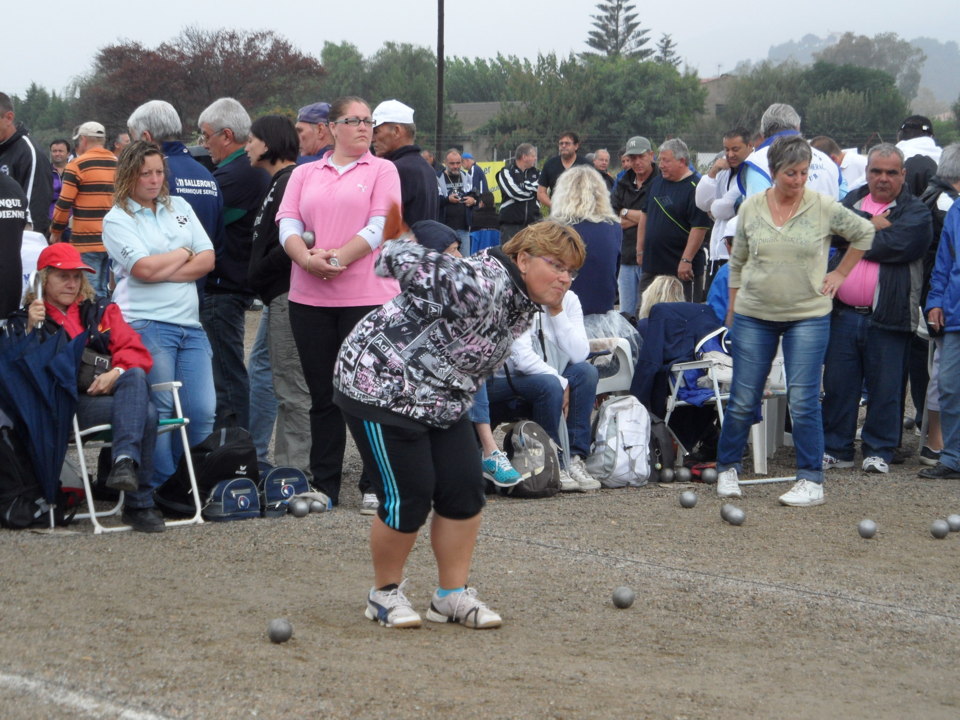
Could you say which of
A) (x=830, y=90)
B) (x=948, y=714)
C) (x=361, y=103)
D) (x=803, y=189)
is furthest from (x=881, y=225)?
(x=830, y=90)

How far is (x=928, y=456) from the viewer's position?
934cm

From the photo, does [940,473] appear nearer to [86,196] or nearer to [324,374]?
[324,374]

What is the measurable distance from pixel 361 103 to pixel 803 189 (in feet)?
9.13

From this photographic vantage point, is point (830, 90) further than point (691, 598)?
Yes

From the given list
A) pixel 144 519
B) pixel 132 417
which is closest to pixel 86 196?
pixel 132 417

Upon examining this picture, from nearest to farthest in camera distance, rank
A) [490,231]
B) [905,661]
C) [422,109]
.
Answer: [905,661] → [490,231] → [422,109]

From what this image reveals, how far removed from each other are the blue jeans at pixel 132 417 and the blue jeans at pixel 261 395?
1.28 m

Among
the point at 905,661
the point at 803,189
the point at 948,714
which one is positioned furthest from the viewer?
the point at 803,189

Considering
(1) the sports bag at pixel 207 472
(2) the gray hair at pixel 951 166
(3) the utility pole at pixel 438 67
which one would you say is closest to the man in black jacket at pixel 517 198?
(2) the gray hair at pixel 951 166

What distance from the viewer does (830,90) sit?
Result: 288 ft

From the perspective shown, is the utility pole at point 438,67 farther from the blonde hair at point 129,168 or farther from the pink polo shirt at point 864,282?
the blonde hair at point 129,168

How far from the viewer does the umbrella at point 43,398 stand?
21.8ft

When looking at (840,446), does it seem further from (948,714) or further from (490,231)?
(490,231)

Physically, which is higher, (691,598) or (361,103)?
(361,103)
